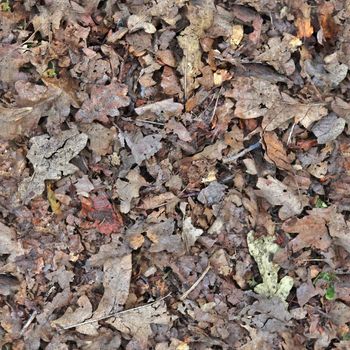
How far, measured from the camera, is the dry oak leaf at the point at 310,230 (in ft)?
11.8

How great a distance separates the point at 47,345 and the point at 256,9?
2.64 m

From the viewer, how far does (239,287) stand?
3.64 m

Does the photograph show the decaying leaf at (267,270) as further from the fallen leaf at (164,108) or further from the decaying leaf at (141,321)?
the fallen leaf at (164,108)

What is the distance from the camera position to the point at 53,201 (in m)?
3.55

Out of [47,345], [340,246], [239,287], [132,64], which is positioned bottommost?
[47,345]

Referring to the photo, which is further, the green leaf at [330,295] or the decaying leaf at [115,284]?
the green leaf at [330,295]

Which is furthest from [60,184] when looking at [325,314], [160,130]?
[325,314]

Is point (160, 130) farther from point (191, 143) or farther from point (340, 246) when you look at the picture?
point (340, 246)

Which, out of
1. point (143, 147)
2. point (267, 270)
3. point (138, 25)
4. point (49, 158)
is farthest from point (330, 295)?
point (138, 25)

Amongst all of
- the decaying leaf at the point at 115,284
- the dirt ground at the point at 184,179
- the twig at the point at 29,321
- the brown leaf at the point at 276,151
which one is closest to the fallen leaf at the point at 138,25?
the dirt ground at the point at 184,179

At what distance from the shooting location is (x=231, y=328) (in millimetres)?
3625

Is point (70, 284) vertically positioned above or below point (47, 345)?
above

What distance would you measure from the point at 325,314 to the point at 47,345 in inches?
73.9

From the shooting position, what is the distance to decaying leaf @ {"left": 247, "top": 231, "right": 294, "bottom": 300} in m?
3.63
